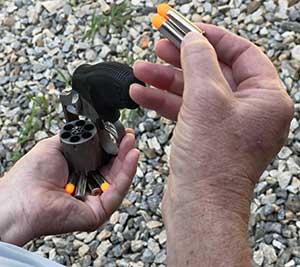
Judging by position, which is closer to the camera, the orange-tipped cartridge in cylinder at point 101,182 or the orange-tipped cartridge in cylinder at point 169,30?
the orange-tipped cartridge in cylinder at point 169,30

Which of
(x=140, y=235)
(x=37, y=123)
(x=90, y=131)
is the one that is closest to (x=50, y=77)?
(x=37, y=123)

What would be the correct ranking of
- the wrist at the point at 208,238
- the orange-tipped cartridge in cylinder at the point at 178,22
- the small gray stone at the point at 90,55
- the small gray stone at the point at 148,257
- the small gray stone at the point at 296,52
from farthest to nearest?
the small gray stone at the point at 90,55
the small gray stone at the point at 296,52
the small gray stone at the point at 148,257
the orange-tipped cartridge in cylinder at the point at 178,22
the wrist at the point at 208,238

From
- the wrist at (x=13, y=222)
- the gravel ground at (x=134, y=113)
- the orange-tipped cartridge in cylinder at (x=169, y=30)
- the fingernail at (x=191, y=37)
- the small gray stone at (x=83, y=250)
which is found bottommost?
the small gray stone at (x=83, y=250)

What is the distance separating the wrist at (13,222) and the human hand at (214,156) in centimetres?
37

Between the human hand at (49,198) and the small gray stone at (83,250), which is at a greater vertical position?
the human hand at (49,198)

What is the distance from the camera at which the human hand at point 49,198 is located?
1.48m

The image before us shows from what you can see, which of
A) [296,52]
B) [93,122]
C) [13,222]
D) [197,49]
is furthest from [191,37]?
[296,52]

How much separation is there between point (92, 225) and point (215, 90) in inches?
20.0

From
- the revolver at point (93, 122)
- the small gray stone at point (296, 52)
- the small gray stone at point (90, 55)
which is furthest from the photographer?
the small gray stone at point (90, 55)

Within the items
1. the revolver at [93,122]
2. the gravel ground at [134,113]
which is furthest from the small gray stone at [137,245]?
the revolver at [93,122]

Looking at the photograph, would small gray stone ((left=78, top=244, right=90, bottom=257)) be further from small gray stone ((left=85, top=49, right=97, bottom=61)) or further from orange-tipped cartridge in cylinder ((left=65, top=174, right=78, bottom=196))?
small gray stone ((left=85, top=49, right=97, bottom=61))

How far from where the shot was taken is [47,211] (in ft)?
4.85

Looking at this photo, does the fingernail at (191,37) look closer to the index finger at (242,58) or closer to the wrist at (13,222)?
the index finger at (242,58)

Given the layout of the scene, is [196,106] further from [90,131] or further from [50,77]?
[50,77]
